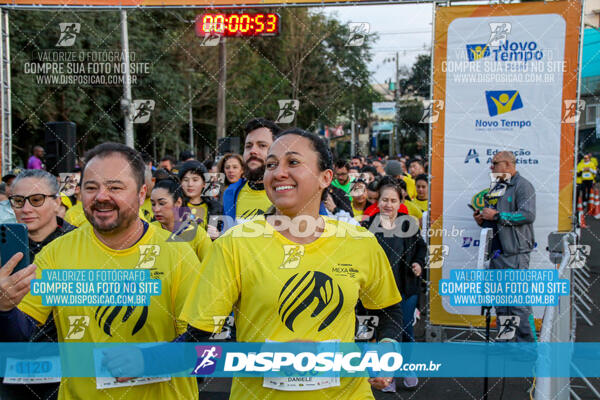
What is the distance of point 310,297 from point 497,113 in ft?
14.5

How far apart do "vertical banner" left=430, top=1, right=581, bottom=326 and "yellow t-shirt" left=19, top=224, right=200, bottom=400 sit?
13.8 feet

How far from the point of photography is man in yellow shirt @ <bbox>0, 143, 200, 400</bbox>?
243 centimetres

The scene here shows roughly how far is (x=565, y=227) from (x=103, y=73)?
14.6 m

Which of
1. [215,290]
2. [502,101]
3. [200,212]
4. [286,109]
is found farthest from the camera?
[286,109]

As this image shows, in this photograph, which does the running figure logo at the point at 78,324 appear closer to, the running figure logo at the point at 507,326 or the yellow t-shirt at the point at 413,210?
the running figure logo at the point at 507,326

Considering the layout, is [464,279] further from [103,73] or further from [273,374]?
[103,73]

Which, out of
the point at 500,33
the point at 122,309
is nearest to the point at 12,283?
the point at 122,309

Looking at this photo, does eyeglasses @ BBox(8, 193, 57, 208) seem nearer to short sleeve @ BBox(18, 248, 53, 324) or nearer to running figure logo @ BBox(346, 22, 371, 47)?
short sleeve @ BBox(18, 248, 53, 324)

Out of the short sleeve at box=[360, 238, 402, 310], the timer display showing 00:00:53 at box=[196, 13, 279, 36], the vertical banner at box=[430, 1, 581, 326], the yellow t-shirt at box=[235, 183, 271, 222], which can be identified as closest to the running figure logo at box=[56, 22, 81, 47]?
the timer display showing 00:00:53 at box=[196, 13, 279, 36]

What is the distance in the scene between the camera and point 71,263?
250 centimetres

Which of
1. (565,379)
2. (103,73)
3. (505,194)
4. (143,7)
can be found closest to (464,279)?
(505,194)

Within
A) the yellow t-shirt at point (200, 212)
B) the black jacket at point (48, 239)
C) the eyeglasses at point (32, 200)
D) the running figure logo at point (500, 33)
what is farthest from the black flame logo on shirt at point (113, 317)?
the running figure logo at point (500, 33)

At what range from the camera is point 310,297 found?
2.25 meters

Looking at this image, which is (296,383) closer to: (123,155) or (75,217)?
(123,155)
